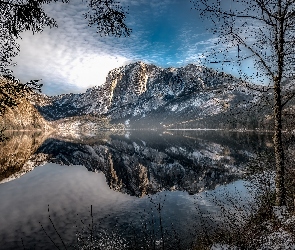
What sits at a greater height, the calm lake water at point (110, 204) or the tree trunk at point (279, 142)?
the tree trunk at point (279, 142)

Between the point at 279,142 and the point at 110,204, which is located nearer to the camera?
the point at 279,142

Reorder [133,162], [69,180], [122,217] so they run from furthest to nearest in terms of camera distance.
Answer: [133,162], [69,180], [122,217]

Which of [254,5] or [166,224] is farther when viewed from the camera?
[166,224]

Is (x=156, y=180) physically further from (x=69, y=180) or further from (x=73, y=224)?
(x=73, y=224)

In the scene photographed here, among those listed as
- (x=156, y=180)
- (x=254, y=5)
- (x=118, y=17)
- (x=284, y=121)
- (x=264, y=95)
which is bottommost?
(x=156, y=180)

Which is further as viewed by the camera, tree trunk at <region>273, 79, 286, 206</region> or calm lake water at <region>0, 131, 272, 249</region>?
calm lake water at <region>0, 131, 272, 249</region>

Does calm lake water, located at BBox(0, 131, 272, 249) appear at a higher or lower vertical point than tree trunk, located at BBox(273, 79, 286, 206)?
lower

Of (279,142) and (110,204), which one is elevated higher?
(279,142)

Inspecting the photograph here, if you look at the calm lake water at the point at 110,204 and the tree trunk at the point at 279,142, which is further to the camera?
the calm lake water at the point at 110,204

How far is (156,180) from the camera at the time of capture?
39844mm

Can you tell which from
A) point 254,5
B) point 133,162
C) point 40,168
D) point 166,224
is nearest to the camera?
point 254,5

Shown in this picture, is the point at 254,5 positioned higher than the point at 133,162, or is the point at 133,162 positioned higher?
the point at 254,5

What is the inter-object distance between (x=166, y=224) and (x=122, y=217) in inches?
147

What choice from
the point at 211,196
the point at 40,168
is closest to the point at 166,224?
the point at 211,196
